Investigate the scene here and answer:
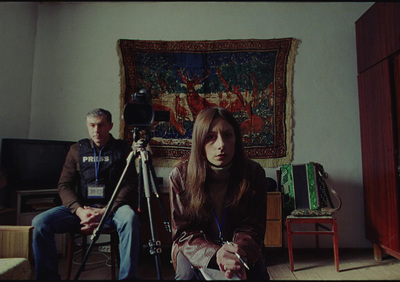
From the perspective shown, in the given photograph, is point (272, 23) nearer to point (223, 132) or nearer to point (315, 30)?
point (315, 30)

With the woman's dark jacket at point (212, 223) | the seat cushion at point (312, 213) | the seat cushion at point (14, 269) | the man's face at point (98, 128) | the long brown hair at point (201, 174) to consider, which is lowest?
the seat cushion at point (14, 269)

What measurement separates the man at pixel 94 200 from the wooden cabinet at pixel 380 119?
2110 millimetres

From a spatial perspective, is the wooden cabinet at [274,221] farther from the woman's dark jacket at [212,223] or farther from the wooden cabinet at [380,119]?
the woman's dark jacket at [212,223]

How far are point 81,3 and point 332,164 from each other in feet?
10.9

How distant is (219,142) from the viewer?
1188mm

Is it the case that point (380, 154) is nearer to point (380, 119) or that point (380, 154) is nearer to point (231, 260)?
point (380, 119)

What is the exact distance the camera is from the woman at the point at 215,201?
1.16 meters

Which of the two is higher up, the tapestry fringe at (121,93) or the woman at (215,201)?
the tapestry fringe at (121,93)

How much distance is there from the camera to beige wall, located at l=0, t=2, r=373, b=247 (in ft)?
9.93

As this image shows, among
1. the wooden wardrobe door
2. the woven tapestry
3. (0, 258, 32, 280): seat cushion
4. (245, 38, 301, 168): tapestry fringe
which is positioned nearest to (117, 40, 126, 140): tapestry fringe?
the woven tapestry

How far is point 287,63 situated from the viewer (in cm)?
309

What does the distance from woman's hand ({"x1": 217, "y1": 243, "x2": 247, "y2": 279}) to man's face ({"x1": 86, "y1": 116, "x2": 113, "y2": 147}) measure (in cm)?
139

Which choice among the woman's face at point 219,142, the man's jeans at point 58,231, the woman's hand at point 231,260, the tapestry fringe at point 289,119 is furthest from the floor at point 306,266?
the woman's face at point 219,142

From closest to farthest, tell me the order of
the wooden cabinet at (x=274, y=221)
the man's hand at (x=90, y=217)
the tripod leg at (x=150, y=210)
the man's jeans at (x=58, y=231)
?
the tripod leg at (x=150, y=210) → the man's jeans at (x=58, y=231) → the man's hand at (x=90, y=217) → the wooden cabinet at (x=274, y=221)
